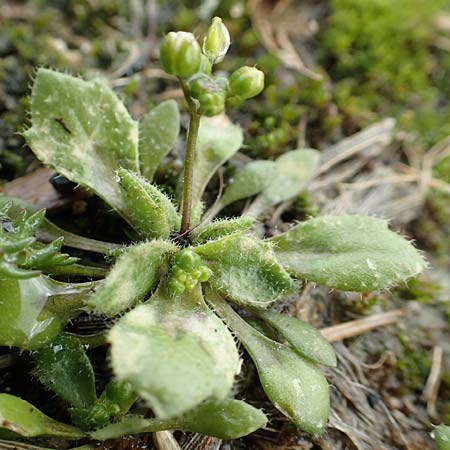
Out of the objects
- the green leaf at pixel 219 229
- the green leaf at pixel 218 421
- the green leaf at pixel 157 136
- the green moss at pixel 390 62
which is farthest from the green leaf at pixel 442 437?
the green moss at pixel 390 62

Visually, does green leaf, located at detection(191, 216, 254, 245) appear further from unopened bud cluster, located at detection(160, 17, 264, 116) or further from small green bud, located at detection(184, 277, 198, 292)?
unopened bud cluster, located at detection(160, 17, 264, 116)

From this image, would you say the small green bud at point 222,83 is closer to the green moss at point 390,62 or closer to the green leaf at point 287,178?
the green leaf at point 287,178

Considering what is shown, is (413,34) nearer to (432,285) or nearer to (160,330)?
(432,285)

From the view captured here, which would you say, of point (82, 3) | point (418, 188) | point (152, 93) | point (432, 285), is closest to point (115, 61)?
point (152, 93)

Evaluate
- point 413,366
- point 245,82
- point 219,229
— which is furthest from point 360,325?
point 245,82

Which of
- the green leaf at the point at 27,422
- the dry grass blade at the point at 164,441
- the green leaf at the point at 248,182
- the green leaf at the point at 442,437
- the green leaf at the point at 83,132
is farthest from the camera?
the green leaf at the point at 248,182
